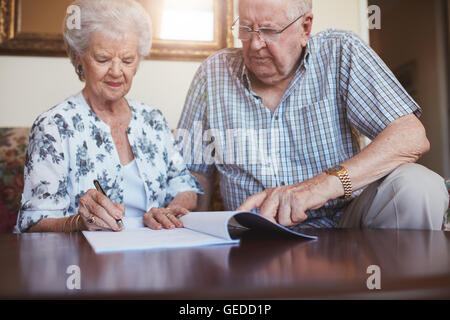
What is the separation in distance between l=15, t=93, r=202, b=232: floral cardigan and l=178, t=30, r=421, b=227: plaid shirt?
0.18 metres

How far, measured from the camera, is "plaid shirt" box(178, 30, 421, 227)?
4.31 feet

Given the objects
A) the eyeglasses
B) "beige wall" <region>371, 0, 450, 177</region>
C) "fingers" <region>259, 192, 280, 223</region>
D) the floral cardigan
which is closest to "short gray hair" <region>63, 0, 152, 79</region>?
the floral cardigan

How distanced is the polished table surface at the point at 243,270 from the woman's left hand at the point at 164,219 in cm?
23

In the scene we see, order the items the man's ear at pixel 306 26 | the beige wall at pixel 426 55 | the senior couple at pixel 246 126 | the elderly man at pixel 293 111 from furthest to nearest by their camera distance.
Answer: the beige wall at pixel 426 55 → the man's ear at pixel 306 26 → the elderly man at pixel 293 111 → the senior couple at pixel 246 126

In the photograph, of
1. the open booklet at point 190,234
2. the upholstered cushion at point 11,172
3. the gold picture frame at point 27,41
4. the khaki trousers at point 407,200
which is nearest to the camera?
the open booklet at point 190,234

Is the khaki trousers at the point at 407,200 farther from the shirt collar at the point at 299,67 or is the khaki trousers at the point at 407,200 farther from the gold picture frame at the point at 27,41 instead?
the gold picture frame at the point at 27,41

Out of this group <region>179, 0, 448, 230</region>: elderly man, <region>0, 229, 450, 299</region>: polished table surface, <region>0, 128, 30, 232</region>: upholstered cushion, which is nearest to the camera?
<region>0, 229, 450, 299</region>: polished table surface

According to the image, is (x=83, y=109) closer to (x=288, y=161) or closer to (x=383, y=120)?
(x=288, y=161)

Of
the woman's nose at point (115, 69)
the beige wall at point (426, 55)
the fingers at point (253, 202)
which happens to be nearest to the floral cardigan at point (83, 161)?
the woman's nose at point (115, 69)

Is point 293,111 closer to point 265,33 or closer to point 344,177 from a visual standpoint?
point 265,33

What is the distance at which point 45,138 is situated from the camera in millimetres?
1139

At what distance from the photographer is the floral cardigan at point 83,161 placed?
1078 mm

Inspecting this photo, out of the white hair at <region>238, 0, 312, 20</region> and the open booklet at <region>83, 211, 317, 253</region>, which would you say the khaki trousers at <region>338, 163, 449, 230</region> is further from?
the white hair at <region>238, 0, 312, 20</region>

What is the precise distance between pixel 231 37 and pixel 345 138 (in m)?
0.96
